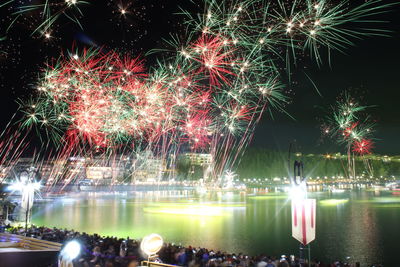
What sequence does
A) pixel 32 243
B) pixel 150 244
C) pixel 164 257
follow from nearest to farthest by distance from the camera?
pixel 150 244, pixel 32 243, pixel 164 257

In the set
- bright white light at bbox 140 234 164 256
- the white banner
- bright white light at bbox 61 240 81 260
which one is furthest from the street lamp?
the white banner

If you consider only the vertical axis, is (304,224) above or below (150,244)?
above

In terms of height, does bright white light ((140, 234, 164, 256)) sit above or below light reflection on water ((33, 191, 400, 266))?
above

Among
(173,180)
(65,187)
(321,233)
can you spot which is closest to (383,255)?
(321,233)

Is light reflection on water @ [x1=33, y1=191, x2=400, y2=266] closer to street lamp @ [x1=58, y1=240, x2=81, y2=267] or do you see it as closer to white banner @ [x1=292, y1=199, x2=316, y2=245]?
white banner @ [x1=292, y1=199, x2=316, y2=245]

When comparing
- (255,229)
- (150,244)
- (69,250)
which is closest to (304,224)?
(150,244)

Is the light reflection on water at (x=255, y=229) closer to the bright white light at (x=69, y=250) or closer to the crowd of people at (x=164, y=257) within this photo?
the crowd of people at (x=164, y=257)

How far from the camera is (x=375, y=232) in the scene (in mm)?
17734

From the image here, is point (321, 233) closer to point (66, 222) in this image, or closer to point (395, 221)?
point (395, 221)

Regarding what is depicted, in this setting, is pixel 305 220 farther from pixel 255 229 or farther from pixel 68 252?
pixel 255 229

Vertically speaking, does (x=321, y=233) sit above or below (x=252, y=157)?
below

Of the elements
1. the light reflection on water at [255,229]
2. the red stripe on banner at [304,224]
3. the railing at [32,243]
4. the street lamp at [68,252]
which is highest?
the red stripe on banner at [304,224]

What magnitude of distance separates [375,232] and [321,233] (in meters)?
2.74

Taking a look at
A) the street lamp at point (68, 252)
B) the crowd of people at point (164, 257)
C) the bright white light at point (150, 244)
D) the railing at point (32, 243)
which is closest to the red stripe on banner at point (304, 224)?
the crowd of people at point (164, 257)
